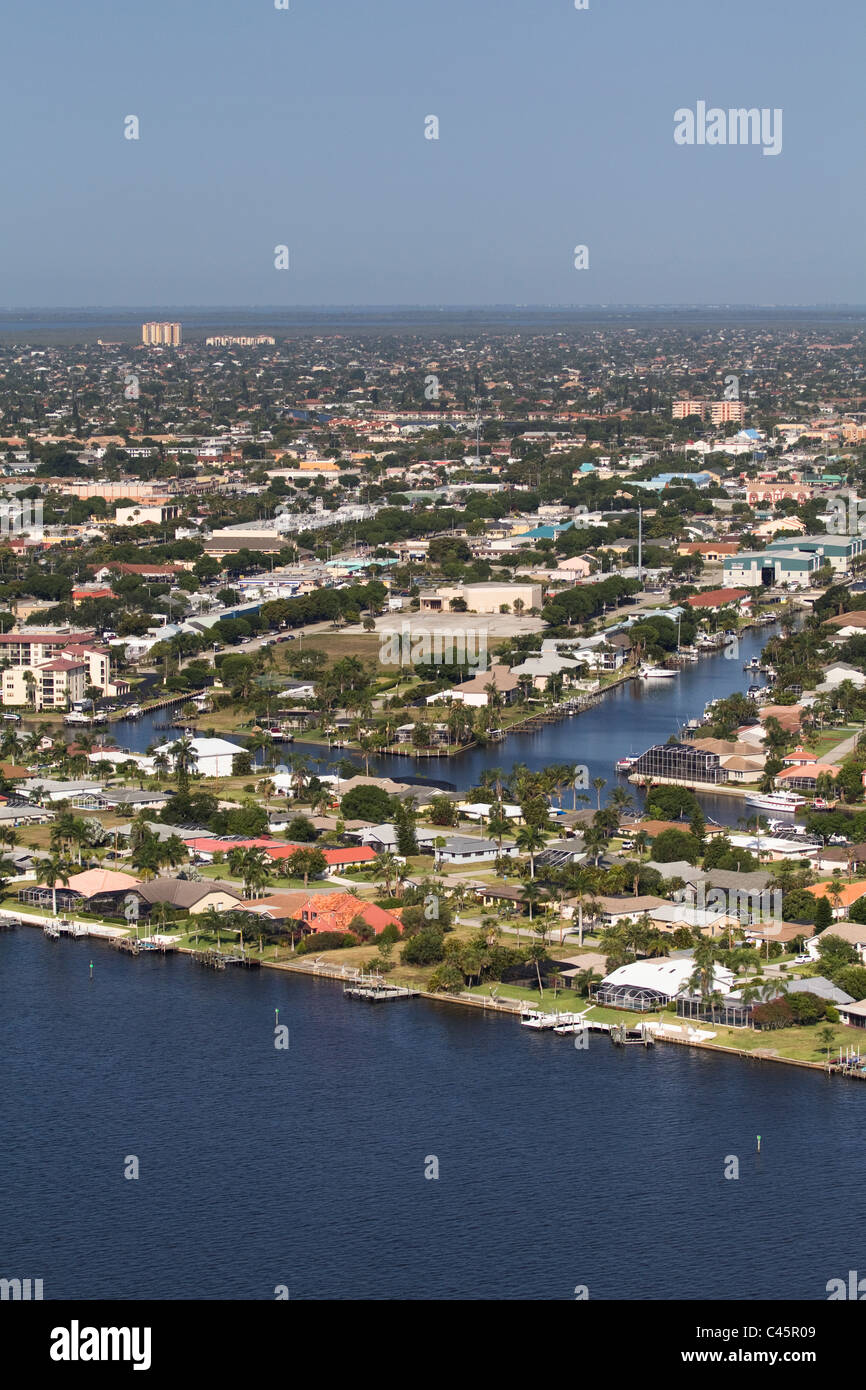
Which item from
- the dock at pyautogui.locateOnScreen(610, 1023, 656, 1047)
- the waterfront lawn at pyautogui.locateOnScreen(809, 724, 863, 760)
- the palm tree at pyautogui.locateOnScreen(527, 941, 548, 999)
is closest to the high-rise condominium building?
the waterfront lawn at pyautogui.locateOnScreen(809, 724, 863, 760)

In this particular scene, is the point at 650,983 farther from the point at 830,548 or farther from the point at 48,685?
the point at 830,548

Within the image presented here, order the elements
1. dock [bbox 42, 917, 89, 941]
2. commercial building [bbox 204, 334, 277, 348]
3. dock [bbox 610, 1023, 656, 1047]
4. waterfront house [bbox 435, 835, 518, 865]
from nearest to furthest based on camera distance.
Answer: dock [bbox 610, 1023, 656, 1047] < dock [bbox 42, 917, 89, 941] < waterfront house [bbox 435, 835, 518, 865] < commercial building [bbox 204, 334, 277, 348]

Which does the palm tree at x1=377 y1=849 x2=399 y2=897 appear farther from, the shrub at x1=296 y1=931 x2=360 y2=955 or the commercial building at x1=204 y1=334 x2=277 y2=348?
the commercial building at x1=204 y1=334 x2=277 y2=348

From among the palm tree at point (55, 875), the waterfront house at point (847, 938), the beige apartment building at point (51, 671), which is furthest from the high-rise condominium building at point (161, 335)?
the waterfront house at point (847, 938)

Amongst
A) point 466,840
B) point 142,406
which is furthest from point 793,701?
point 142,406

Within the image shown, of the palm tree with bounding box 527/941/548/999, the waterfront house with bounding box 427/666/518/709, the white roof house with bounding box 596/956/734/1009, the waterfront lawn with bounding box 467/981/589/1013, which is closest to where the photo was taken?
the white roof house with bounding box 596/956/734/1009

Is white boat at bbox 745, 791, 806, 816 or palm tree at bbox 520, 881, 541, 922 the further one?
white boat at bbox 745, 791, 806, 816
